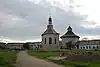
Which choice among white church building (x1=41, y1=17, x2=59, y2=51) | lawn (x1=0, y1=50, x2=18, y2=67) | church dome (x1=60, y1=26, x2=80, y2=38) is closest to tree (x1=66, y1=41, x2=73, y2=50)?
church dome (x1=60, y1=26, x2=80, y2=38)

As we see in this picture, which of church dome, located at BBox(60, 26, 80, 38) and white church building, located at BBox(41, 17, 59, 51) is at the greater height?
church dome, located at BBox(60, 26, 80, 38)

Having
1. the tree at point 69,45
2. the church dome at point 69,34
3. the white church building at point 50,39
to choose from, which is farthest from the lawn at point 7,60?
the church dome at point 69,34

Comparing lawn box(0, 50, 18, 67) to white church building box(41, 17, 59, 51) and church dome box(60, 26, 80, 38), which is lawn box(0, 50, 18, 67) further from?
church dome box(60, 26, 80, 38)

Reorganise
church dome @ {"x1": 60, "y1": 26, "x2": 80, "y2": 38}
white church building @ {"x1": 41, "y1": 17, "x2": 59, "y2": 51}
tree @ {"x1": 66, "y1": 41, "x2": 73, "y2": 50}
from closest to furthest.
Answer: white church building @ {"x1": 41, "y1": 17, "x2": 59, "y2": 51} → tree @ {"x1": 66, "y1": 41, "x2": 73, "y2": 50} → church dome @ {"x1": 60, "y1": 26, "x2": 80, "y2": 38}

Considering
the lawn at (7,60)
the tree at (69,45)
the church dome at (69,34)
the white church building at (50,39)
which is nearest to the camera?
the lawn at (7,60)

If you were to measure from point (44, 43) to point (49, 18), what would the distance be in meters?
13.2

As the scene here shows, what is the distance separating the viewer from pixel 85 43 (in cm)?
13762

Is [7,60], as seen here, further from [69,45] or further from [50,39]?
[69,45]

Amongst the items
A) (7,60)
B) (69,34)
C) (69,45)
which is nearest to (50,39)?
(69,45)

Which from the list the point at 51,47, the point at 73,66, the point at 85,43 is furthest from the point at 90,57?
the point at 85,43

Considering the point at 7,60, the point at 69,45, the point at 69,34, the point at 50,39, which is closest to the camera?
the point at 7,60

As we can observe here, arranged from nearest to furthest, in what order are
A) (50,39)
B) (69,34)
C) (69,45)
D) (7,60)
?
(7,60)
(50,39)
(69,45)
(69,34)

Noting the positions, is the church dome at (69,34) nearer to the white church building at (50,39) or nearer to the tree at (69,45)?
the tree at (69,45)

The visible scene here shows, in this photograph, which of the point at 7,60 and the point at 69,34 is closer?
the point at 7,60
